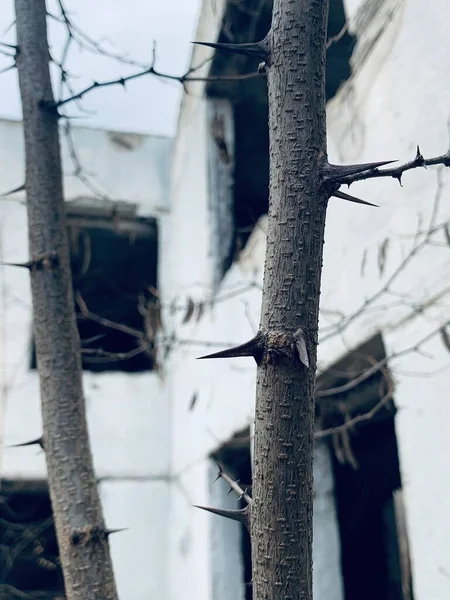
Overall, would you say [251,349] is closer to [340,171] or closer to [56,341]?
[340,171]

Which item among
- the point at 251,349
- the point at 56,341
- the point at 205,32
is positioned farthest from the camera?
the point at 205,32

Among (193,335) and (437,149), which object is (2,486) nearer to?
(193,335)

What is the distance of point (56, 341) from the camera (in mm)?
1523

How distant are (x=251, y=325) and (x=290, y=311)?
2251 millimetres

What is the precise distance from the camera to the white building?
6.56 ft

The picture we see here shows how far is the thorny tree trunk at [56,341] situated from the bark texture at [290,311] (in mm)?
555

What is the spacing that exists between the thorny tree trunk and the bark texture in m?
0.56

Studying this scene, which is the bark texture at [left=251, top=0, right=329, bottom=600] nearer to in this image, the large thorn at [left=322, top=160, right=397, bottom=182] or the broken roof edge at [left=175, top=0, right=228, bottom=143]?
the large thorn at [left=322, top=160, right=397, bottom=182]

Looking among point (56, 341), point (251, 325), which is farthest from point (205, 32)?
point (56, 341)

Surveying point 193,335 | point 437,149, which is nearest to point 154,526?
point 193,335

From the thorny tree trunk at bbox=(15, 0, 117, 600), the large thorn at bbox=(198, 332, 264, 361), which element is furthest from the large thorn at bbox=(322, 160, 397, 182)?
the thorny tree trunk at bbox=(15, 0, 117, 600)

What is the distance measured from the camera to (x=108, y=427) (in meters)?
4.84

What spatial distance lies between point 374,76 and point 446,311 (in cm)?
91

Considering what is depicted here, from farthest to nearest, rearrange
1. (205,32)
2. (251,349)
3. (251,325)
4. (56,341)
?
(205,32)
(251,325)
(56,341)
(251,349)
